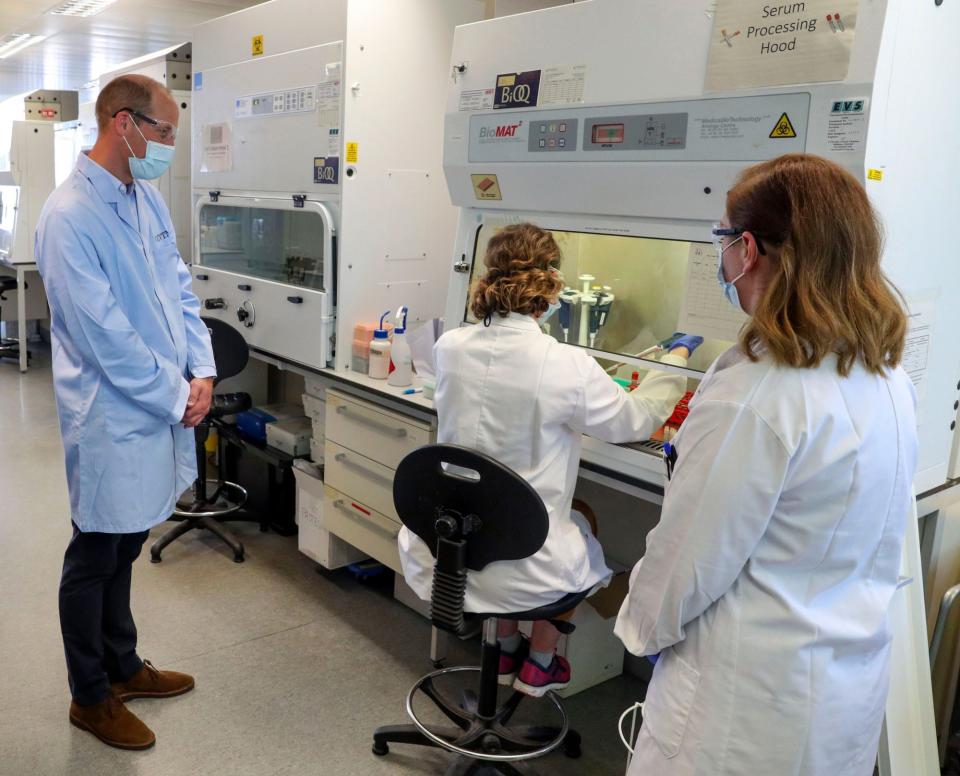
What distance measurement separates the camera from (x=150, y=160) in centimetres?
205

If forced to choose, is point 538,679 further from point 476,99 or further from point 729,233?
point 476,99

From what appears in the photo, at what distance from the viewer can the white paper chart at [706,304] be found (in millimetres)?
1927

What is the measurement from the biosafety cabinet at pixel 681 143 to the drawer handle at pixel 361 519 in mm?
710

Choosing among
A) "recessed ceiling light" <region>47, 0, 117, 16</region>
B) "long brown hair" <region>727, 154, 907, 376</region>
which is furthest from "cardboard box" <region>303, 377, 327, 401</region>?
"recessed ceiling light" <region>47, 0, 117, 16</region>

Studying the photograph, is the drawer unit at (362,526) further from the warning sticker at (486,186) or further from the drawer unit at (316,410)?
the warning sticker at (486,186)

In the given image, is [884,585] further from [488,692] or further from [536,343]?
[488,692]

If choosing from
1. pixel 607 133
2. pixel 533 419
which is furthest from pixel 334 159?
pixel 533 419

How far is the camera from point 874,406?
1.12 meters

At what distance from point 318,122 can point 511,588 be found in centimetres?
181

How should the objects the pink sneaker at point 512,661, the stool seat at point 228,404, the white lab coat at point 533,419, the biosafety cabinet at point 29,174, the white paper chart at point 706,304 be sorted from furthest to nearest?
1. the biosafety cabinet at point 29,174
2. the stool seat at point 228,404
3. the pink sneaker at point 512,661
4. the white paper chart at point 706,304
5. the white lab coat at point 533,419

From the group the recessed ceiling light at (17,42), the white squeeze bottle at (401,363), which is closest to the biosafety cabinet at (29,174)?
the recessed ceiling light at (17,42)

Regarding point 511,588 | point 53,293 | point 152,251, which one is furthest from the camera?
point 152,251

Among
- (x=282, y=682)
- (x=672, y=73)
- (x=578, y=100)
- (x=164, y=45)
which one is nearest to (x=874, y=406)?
(x=672, y=73)

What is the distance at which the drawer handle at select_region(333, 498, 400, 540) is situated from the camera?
2.70 meters
